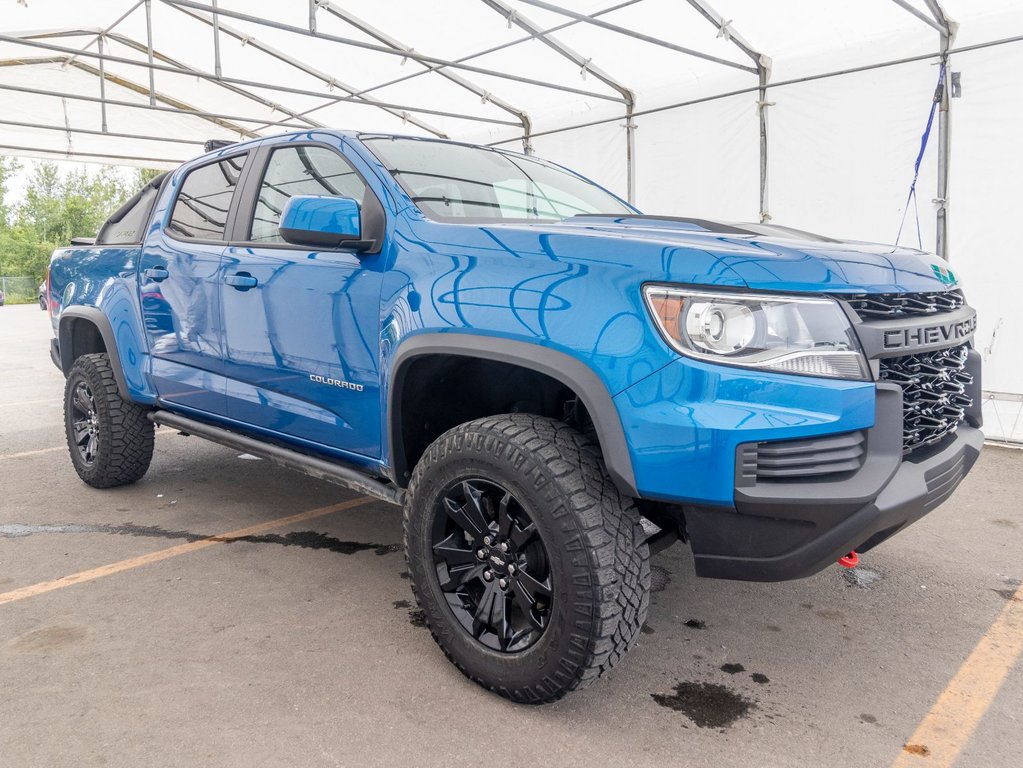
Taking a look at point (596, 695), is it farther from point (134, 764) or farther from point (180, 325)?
point (180, 325)

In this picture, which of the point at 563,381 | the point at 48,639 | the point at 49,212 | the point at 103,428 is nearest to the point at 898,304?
the point at 563,381

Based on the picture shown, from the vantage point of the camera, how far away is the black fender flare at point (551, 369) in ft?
6.46

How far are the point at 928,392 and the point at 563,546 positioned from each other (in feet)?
3.67

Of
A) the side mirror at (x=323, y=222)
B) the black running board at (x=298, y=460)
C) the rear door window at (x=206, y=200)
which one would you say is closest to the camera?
the side mirror at (x=323, y=222)

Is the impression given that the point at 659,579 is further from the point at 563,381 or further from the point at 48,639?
the point at 48,639

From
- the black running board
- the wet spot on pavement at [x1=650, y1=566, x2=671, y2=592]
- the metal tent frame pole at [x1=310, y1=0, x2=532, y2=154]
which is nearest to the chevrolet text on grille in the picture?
the wet spot on pavement at [x1=650, y1=566, x2=671, y2=592]

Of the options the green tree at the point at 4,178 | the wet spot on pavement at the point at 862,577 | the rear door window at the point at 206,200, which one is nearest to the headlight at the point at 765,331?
the wet spot on pavement at the point at 862,577

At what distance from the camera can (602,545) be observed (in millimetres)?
2029

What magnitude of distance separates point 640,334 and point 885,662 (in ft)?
4.97

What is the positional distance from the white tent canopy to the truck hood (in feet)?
12.5

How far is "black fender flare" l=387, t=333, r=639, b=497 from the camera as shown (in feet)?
6.46

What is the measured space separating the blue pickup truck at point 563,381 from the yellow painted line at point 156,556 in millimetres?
618

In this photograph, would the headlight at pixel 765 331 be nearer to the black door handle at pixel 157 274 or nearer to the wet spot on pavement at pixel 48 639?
the wet spot on pavement at pixel 48 639

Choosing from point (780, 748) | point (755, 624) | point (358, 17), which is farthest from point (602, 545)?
point (358, 17)
